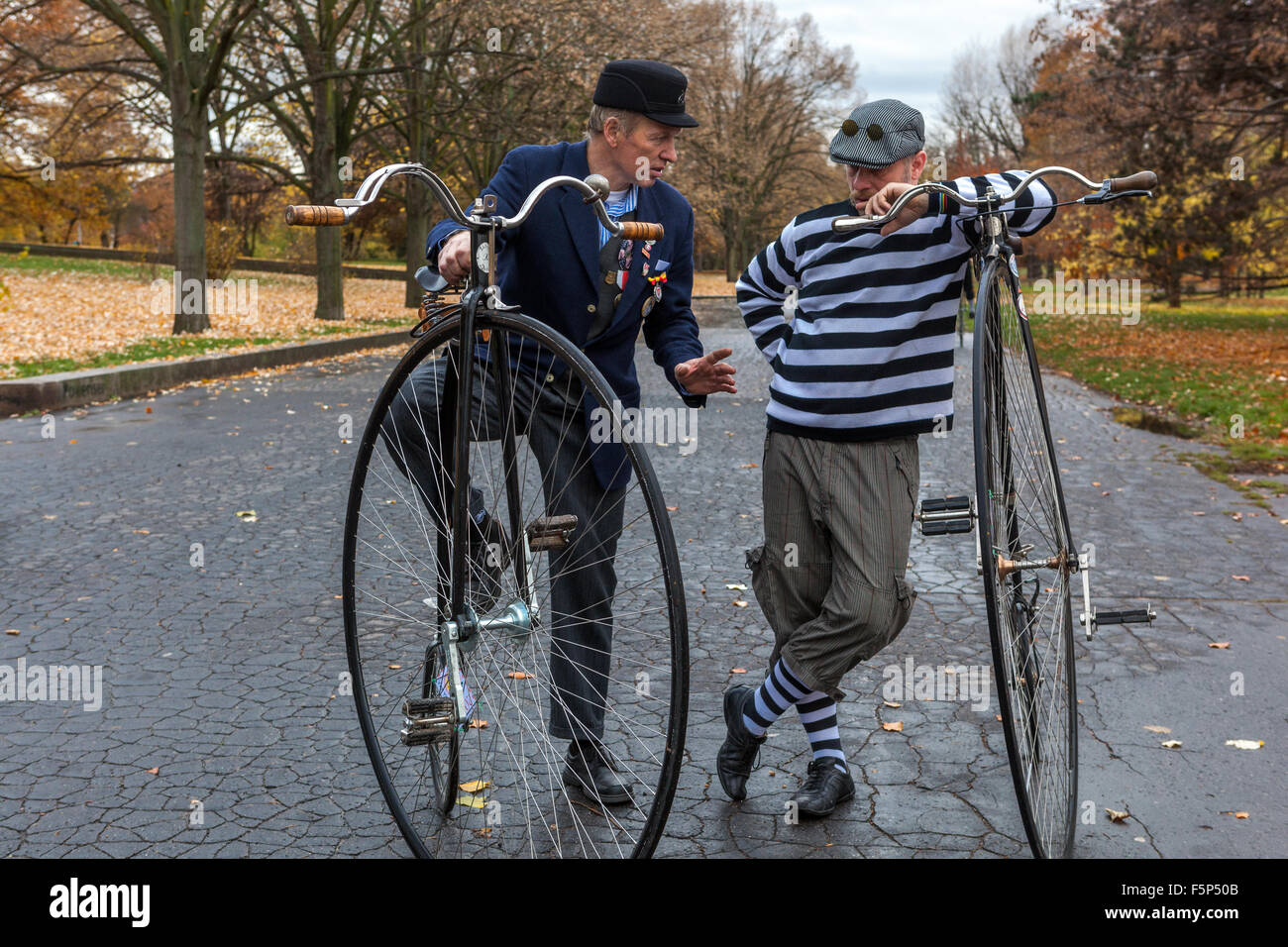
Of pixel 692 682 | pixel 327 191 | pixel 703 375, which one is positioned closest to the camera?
pixel 703 375

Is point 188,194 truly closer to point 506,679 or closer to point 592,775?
point 592,775

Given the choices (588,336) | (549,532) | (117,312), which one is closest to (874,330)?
(588,336)

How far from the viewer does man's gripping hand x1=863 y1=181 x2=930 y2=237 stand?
3.00 m

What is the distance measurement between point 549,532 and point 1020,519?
3.96 ft

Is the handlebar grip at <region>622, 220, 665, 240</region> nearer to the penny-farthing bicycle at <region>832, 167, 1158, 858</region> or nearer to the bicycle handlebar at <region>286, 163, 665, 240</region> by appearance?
the bicycle handlebar at <region>286, 163, 665, 240</region>

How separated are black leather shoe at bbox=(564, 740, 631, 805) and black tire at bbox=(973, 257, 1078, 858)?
107cm

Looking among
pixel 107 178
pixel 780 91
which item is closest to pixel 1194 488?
pixel 107 178

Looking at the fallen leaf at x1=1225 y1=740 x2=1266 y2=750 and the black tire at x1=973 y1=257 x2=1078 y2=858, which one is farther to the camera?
the fallen leaf at x1=1225 y1=740 x2=1266 y2=750

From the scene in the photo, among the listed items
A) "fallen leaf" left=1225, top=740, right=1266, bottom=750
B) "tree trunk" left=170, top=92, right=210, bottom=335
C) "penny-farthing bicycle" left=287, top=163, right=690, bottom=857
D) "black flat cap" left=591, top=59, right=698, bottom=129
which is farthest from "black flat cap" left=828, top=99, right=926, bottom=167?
"tree trunk" left=170, top=92, right=210, bottom=335

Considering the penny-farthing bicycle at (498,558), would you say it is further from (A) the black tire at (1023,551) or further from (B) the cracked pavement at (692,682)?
(A) the black tire at (1023,551)

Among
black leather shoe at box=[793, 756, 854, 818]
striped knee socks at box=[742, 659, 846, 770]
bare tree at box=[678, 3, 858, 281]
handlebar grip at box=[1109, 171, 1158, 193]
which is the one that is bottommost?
black leather shoe at box=[793, 756, 854, 818]

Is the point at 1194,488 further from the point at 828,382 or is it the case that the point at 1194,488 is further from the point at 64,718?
the point at 64,718

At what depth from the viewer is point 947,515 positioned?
3.14m

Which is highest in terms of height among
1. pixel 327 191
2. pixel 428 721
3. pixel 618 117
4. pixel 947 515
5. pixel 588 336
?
pixel 327 191
